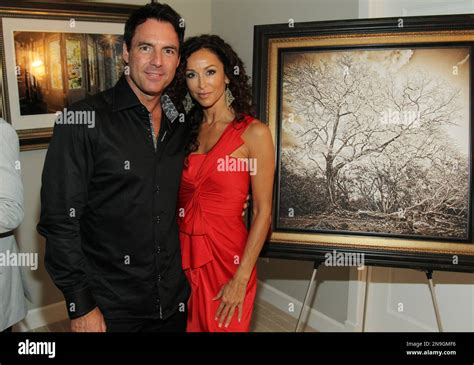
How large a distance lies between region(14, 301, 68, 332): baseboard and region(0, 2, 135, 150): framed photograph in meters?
1.09

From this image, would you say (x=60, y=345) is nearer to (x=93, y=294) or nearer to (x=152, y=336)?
(x=152, y=336)

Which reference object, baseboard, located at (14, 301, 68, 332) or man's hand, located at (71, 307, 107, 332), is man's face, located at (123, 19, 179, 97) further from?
baseboard, located at (14, 301, 68, 332)

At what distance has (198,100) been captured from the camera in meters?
1.97

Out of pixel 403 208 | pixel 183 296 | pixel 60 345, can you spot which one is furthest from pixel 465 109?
pixel 60 345

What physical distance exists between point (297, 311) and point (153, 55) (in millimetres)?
2391

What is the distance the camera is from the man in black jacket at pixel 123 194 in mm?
1568

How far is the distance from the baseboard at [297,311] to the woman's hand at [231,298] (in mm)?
1409

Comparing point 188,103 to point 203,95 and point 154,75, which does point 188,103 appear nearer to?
point 203,95

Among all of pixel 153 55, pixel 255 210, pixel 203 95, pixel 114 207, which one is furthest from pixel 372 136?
pixel 114 207


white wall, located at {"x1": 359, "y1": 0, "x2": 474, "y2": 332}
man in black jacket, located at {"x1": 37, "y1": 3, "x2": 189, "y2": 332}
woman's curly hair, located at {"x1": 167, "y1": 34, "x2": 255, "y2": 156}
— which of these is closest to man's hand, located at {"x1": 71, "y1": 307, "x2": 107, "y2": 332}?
man in black jacket, located at {"x1": 37, "y1": 3, "x2": 189, "y2": 332}

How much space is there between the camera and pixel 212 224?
1991 mm

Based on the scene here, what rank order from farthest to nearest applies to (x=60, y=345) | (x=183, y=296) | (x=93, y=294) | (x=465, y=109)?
(x=465, y=109), (x=183, y=296), (x=93, y=294), (x=60, y=345)

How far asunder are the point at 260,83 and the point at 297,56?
20 centimetres

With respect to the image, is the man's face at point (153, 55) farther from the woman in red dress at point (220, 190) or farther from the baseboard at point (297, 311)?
the baseboard at point (297, 311)
